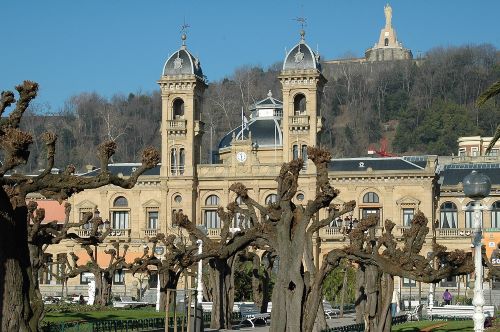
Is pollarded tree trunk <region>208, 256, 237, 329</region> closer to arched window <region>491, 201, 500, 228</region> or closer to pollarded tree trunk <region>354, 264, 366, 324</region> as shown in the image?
pollarded tree trunk <region>354, 264, 366, 324</region>

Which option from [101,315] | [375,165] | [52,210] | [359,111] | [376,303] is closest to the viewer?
[376,303]

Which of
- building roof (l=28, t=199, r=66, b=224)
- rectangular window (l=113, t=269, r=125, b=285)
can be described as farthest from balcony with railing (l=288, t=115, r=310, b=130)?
building roof (l=28, t=199, r=66, b=224)

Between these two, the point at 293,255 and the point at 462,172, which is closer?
the point at 293,255

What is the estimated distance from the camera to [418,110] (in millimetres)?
149875

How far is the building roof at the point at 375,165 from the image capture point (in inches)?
3484

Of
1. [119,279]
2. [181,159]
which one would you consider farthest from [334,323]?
[119,279]

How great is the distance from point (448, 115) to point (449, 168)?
135 ft

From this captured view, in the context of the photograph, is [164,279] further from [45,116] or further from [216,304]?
[45,116]

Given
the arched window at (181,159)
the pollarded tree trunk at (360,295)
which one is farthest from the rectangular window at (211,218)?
the pollarded tree trunk at (360,295)

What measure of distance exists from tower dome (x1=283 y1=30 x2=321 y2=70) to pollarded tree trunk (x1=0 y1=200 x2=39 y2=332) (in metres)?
65.6

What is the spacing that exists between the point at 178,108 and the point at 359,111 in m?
70.7

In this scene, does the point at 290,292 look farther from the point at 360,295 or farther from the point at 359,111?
the point at 359,111

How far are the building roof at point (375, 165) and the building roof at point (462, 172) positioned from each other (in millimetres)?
4181

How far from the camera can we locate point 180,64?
91.4 metres
